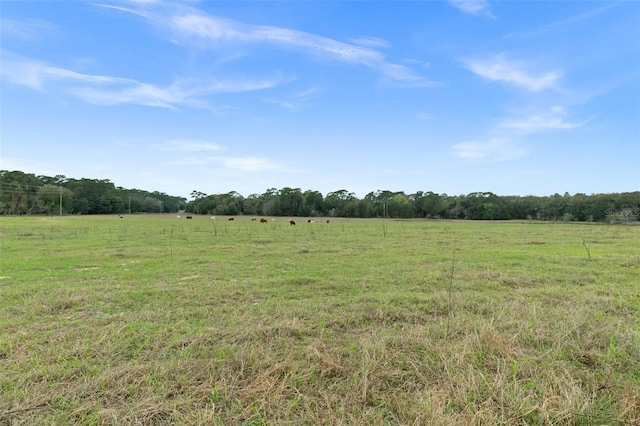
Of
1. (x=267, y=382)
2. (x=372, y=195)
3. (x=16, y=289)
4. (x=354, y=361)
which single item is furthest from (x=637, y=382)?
(x=372, y=195)

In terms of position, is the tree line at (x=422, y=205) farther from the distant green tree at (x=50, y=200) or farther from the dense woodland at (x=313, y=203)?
the distant green tree at (x=50, y=200)

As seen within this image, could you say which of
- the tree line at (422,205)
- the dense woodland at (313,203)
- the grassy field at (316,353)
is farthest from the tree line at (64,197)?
the grassy field at (316,353)

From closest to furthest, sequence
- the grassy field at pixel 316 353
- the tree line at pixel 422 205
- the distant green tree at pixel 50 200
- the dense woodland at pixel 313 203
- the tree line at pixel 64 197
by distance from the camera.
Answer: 1. the grassy field at pixel 316 353
2. the tree line at pixel 422 205
3. the dense woodland at pixel 313 203
4. the tree line at pixel 64 197
5. the distant green tree at pixel 50 200

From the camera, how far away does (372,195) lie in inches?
3708

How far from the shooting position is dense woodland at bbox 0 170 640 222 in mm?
68438

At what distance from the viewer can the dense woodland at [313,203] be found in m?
68.4

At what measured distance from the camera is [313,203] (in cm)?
8638

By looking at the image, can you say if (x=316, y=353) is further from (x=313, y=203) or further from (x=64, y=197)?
(x=64, y=197)

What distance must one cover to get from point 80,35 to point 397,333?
1523 cm

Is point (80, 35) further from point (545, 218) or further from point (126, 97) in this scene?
point (545, 218)

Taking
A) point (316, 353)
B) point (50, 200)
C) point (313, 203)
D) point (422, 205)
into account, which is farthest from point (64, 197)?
point (316, 353)

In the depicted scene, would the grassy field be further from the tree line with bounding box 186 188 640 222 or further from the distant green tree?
the distant green tree

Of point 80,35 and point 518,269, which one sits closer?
point 518,269

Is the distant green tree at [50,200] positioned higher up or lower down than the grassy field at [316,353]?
higher up
